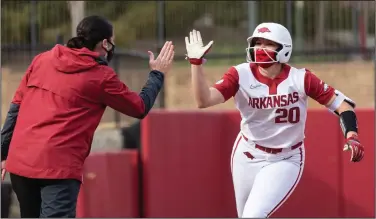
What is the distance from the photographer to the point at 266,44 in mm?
5824

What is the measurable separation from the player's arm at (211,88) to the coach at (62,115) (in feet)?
2.59

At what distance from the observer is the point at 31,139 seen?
4629 millimetres

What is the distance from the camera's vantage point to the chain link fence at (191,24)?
13.4 m

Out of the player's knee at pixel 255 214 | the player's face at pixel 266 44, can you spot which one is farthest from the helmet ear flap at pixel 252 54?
the player's knee at pixel 255 214

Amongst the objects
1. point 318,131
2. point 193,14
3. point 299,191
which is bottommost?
point 299,191

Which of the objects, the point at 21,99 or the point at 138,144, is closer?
the point at 21,99

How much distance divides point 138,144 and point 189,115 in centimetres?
86

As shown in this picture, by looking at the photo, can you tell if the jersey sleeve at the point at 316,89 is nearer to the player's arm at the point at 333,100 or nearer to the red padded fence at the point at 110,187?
the player's arm at the point at 333,100

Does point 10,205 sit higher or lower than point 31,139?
lower

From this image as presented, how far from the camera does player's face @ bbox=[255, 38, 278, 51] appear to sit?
228 inches

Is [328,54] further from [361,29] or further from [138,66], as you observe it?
Result: [138,66]

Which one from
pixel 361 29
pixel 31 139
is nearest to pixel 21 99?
pixel 31 139

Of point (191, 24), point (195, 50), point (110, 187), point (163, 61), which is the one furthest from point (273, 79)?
point (191, 24)

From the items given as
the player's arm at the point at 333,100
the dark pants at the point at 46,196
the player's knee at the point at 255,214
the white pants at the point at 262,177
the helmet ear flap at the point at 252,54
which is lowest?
the player's knee at the point at 255,214
